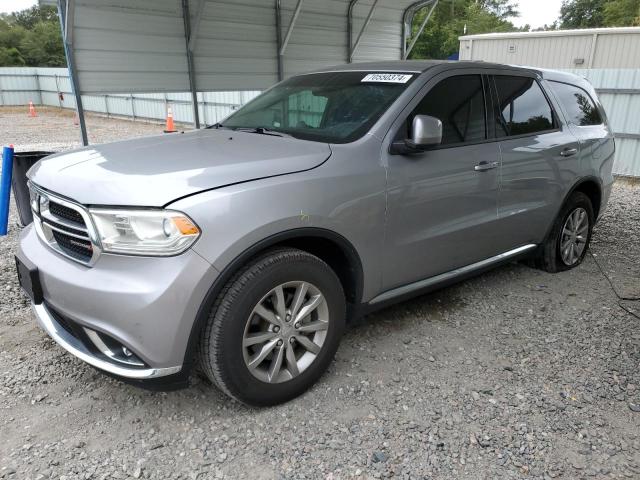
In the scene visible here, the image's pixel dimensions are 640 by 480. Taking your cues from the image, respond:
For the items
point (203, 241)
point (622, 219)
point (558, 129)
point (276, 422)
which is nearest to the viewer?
point (203, 241)

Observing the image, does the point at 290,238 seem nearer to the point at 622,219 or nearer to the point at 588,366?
the point at 588,366

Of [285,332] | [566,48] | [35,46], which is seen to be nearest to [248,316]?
[285,332]

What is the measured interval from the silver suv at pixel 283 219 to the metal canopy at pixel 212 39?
297 cm

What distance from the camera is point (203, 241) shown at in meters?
2.32

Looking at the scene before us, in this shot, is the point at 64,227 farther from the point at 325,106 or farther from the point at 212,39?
the point at 212,39

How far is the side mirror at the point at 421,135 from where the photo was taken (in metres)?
2.98

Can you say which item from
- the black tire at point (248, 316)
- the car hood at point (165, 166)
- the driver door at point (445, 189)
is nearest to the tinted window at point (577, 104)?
the driver door at point (445, 189)

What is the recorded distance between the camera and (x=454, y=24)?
51.8m

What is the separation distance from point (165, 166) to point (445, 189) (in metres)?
1.75

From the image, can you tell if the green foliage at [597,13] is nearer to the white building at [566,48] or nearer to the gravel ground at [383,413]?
the white building at [566,48]

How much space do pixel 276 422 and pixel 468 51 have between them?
17.6 metres

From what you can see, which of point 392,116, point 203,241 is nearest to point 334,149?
point 392,116

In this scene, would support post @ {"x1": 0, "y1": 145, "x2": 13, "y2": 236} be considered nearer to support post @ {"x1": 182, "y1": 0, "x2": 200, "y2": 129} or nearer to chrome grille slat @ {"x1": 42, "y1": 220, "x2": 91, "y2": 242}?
support post @ {"x1": 182, "y1": 0, "x2": 200, "y2": 129}

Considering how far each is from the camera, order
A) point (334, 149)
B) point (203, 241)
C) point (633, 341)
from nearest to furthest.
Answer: point (203, 241) < point (334, 149) < point (633, 341)
